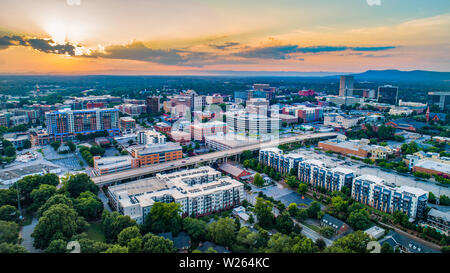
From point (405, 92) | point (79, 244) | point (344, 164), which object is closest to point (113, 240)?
point (79, 244)

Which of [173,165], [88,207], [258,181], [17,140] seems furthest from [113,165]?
[17,140]

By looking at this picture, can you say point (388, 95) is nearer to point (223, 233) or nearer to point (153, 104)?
point (153, 104)

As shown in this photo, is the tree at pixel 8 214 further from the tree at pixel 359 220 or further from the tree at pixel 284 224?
the tree at pixel 359 220

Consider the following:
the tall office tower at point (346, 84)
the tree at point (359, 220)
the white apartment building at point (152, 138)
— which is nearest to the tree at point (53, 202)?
the tree at point (359, 220)

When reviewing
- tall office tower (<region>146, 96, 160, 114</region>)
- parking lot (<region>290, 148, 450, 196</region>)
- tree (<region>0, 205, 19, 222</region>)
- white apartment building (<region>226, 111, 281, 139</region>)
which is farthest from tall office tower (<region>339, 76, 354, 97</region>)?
tree (<region>0, 205, 19, 222</region>)

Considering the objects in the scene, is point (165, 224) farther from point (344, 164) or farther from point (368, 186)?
point (344, 164)
